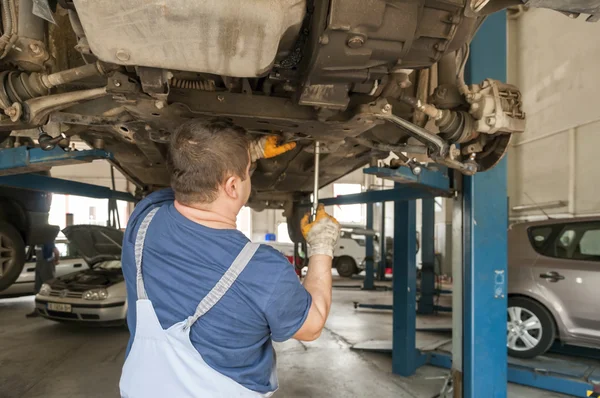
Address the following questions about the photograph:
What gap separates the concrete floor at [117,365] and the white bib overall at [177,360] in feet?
7.52

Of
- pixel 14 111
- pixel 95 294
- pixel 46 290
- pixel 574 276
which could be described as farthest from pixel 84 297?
pixel 574 276

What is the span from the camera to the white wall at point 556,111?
734 cm

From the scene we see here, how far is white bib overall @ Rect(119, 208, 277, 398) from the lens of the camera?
3.34 feet

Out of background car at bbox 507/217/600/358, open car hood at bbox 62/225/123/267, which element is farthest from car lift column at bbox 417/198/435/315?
open car hood at bbox 62/225/123/267

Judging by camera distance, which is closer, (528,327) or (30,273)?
(528,327)

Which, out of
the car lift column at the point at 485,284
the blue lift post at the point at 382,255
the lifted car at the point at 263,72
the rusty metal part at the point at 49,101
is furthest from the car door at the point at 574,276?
the blue lift post at the point at 382,255

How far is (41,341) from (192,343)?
4.43m

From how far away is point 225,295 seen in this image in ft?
3.32

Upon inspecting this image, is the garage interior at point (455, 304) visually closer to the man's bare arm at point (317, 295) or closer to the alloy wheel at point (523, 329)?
the alloy wheel at point (523, 329)

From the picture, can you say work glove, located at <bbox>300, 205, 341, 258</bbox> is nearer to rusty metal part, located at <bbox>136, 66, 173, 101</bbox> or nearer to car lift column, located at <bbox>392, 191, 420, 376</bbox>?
rusty metal part, located at <bbox>136, 66, 173, 101</bbox>

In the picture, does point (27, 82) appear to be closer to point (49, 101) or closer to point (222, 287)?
point (49, 101)

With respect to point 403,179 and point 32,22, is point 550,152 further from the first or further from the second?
point 32,22

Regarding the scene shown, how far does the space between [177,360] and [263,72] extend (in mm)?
786

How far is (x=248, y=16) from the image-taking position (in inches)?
38.9
